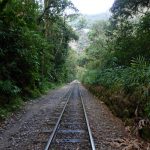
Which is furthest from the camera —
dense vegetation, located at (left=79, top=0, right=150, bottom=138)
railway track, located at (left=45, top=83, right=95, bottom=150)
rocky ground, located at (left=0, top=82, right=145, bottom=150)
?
dense vegetation, located at (left=79, top=0, right=150, bottom=138)

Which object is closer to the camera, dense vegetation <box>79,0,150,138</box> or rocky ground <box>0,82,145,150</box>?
rocky ground <box>0,82,145,150</box>

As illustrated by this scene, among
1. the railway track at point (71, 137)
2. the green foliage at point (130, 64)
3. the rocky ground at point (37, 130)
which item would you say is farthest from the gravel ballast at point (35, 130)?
the green foliage at point (130, 64)

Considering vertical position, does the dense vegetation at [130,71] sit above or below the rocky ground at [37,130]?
above

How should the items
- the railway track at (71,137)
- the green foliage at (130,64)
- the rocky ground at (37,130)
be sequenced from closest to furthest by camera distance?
1. the railway track at (71,137)
2. the rocky ground at (37,130)
3. the green foliage at (130,64)

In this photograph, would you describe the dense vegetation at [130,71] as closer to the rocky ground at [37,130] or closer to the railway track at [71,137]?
the rocky ground at [37,130]

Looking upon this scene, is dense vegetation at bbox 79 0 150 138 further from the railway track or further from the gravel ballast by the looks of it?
the railway track

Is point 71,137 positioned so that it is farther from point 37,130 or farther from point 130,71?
point 130,71

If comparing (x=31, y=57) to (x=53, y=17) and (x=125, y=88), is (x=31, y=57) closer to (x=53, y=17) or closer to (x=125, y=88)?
(x=125, y=88)

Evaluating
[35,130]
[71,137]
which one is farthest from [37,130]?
[71,137]

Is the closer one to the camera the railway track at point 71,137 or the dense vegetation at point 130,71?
the railway track at point 71,137

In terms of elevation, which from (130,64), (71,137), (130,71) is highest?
(130,64)

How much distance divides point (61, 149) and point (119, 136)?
2.77 meters

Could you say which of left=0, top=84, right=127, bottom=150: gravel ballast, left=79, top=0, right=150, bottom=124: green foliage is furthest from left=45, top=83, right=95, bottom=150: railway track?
left=79, top=0, right=150, bottom=124: green foliage

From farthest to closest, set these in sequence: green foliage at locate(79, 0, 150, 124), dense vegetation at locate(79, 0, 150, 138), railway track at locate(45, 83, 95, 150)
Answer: green foliage at locate(79, 0, 150, 124) → dense vegetation at locate(79, 0, 150, 138) → railway track at locate(45, 83, 95, 150)
